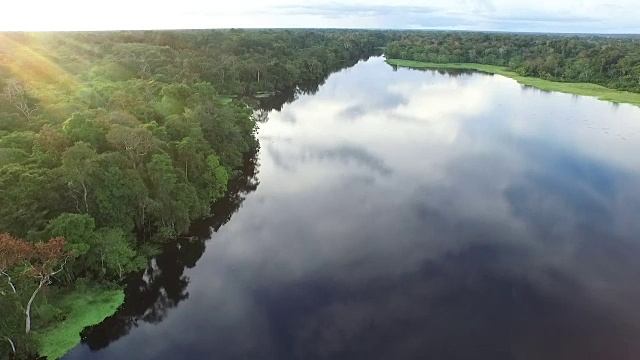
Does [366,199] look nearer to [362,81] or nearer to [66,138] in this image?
[66,138]

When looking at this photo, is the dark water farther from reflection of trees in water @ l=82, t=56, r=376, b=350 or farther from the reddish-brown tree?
the reddish-brown tree

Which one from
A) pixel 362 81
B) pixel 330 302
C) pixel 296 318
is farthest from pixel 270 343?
pixel 362 81

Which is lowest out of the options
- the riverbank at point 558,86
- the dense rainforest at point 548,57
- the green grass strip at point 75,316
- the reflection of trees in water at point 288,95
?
the green grass strip at point 75,316

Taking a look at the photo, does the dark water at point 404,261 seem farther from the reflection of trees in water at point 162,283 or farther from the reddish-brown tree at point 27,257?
the reddish-brown tree at point 27,257

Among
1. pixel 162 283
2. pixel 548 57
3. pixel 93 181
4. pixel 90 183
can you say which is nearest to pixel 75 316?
pixel 162 283

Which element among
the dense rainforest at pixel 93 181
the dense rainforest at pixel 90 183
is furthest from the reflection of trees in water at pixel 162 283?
the dense rainforest at pixel 93 181

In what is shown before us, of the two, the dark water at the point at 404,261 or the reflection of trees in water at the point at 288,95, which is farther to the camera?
the reflection of trees in water at the point at 288,95
